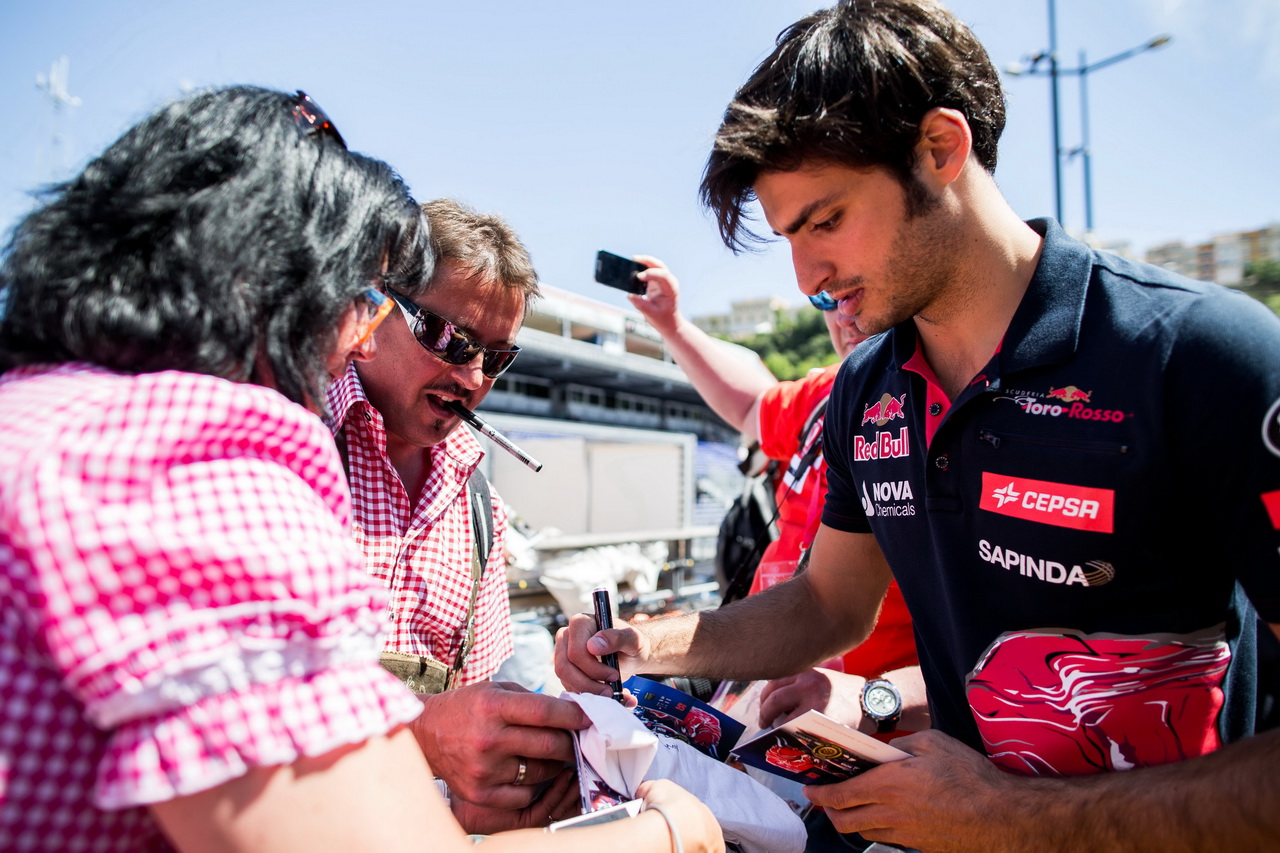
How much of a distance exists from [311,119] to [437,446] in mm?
1436

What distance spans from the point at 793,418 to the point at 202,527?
305 cm

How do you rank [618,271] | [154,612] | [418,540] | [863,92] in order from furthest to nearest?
[618,271]
[418,540]
[863,92]
[154,612]

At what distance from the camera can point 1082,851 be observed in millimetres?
1287

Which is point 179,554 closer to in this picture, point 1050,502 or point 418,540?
point 1050,502

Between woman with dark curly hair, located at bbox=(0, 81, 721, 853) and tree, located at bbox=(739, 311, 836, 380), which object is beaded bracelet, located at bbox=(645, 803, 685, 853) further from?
tree, located at bbox=(739, 311, 836, 380)

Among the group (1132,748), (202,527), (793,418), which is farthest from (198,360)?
(793,418)

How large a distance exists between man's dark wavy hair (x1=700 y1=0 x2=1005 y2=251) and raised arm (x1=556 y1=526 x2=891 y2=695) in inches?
42.0

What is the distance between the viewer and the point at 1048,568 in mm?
1447

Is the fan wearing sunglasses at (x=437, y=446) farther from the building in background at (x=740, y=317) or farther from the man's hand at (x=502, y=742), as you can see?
the building in background at (x=740, y=317)

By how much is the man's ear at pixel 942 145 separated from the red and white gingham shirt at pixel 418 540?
1.69m

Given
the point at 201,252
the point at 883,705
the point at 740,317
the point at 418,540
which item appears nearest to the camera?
the point at 201,252

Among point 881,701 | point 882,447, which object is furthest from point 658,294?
point 881,701

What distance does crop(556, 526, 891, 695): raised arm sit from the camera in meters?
2.07

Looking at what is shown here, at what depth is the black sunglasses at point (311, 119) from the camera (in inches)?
46.5
